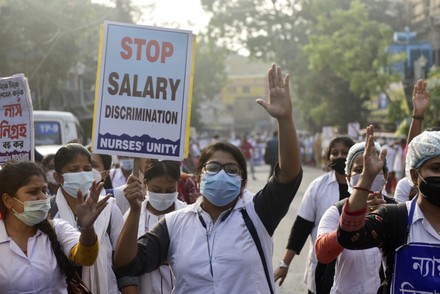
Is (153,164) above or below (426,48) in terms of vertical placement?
below

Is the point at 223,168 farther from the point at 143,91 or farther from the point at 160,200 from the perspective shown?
the point at 160,200

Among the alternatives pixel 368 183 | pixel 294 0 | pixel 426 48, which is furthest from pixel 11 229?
pixel 294 0

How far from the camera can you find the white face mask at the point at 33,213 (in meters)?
4.30

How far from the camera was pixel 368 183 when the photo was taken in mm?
3543

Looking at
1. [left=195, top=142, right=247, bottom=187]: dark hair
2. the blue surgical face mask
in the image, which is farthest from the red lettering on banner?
the blue surgical face mask

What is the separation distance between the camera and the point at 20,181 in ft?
14.4

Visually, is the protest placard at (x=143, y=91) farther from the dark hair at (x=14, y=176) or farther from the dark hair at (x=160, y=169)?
the dark hair at (x=160, y=169)

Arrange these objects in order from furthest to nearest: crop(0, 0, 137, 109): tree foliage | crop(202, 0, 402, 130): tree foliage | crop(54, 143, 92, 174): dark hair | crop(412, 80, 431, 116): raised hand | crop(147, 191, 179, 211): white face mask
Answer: crop(202, 0, 402, 130): tree foliage < crop(0, 0, 137, 109): tree foliage < crop(412, 80, 431, 116): raised hand < crop(147, 191, 179, 211): white face mask < crop(54, 143, 92, 174): dark hair

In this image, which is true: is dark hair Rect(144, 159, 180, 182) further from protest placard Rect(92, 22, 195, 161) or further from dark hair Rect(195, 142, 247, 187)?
dark hair Rect(195, 142, 247, 187)

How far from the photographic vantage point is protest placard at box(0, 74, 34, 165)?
18.4 feet

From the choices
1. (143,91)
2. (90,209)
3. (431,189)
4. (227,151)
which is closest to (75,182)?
(143,91)

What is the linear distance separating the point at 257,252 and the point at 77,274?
1.02 meters

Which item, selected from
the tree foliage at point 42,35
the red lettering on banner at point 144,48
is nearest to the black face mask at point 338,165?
the red lettering on banner at point 144,48

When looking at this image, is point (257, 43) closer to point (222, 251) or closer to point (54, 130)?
point (54, 130)
